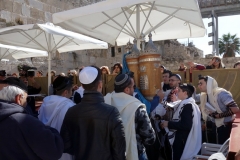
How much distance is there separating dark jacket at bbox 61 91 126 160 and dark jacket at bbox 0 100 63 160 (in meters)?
0.36

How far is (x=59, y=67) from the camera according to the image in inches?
472

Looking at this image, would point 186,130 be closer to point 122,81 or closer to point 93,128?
point 122,81

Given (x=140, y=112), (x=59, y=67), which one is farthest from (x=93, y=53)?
(x=140, y=112)

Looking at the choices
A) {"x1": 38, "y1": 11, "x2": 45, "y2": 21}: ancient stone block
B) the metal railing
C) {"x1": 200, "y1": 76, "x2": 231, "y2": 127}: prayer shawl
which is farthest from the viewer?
the metal railing

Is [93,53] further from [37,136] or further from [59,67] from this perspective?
[37,136]

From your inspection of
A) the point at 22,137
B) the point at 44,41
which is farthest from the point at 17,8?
the point at 22,137

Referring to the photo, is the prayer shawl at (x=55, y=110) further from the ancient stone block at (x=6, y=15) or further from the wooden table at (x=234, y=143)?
the ancient stone block at (x=6, y=15)

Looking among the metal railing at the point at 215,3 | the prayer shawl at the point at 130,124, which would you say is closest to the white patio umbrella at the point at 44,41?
the prayer shawl at the point at 130,124

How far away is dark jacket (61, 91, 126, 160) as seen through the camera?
7.13ft

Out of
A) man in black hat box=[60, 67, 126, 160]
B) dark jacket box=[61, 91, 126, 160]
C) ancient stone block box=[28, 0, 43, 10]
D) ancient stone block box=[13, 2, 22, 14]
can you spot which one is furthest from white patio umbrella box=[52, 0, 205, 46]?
ancient stone block box=[28, 0, 43, 10]

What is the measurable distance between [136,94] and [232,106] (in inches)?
61.1

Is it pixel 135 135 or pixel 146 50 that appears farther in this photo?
pixel 146 50

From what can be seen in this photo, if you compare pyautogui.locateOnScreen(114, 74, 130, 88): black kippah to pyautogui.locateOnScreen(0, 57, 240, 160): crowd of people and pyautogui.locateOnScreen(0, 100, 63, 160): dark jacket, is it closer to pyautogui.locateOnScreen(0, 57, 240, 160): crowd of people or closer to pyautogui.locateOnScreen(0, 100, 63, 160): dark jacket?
pyautogui.locateOnScreen(0, 57, 240, 160): crowd of people

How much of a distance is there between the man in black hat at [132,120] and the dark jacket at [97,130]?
27cm
